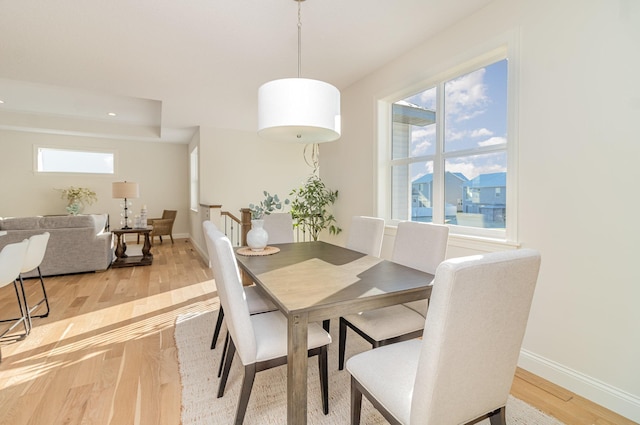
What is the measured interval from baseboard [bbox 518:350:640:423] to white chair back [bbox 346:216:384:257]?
1227 mm

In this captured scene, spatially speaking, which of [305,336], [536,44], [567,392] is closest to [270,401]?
[305,336]

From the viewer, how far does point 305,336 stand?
1.24m

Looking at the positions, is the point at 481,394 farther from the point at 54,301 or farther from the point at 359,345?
the point at 54,301

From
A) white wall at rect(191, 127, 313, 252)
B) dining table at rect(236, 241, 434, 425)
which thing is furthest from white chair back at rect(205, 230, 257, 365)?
white wall at rect(191, 127, 313, 252)

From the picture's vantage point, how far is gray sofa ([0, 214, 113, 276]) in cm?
398

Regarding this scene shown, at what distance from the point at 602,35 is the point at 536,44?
0.35 metres

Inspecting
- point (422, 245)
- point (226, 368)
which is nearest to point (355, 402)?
point (226, 368)

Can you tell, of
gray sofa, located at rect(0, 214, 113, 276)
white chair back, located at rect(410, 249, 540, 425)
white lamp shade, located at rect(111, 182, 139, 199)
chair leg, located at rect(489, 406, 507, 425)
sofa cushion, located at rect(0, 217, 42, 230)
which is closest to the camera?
white chair back, located at rect(410, 249, 540, 425)

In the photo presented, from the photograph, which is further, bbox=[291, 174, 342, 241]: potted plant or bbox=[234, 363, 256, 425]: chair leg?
bbox=[291, 174, 342, 241]: potted plant

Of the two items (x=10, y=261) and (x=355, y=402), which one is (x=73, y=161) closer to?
(x=10, y=261)

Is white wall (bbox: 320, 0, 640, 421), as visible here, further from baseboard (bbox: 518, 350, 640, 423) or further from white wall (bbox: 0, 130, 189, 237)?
white wall (bbox: 0, 130, 189, 237)

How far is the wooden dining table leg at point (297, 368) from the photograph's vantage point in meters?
1.22

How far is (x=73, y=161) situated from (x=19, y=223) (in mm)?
3531

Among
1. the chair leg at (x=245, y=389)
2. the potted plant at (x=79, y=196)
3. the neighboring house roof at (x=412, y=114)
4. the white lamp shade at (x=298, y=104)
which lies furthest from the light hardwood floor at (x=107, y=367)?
the potted plant at (x=79, y=196)
